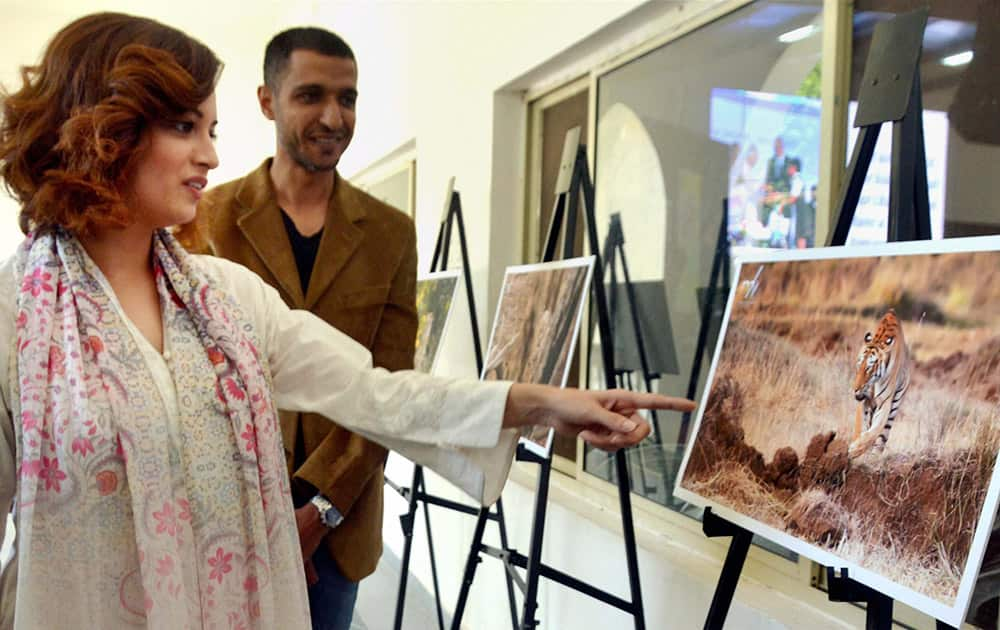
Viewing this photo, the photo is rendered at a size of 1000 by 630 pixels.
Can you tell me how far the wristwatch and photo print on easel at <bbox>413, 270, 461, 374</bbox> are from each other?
1.18 meters

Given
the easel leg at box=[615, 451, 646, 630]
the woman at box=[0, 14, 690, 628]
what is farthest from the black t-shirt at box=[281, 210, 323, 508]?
the easel leg at box=[615, 451, 646, 630]

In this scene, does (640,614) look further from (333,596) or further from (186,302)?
(186,302)

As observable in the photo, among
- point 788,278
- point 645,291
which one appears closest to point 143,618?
point 788,278

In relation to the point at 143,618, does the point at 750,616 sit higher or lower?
lower

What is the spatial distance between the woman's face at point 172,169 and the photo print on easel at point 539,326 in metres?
0.90

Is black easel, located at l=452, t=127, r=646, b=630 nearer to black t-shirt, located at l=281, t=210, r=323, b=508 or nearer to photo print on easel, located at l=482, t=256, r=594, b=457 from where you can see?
photo print on easel, located at l=482, t=256, r=594, b=457

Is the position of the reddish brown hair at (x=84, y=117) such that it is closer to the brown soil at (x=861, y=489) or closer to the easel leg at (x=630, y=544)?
the brown soil at (x=861, y=489)

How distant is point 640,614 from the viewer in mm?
1656

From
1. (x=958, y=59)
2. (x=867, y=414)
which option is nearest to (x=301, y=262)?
(x=867, y=414)

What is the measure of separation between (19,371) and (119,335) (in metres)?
0.11

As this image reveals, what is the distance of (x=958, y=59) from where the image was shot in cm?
138

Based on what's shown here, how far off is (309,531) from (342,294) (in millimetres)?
447

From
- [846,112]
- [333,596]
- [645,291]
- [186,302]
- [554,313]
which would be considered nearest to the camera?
[186,302]

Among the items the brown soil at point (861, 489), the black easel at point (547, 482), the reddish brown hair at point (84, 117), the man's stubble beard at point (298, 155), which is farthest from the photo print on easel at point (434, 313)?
the reddish brown hair at point (84, 117)
